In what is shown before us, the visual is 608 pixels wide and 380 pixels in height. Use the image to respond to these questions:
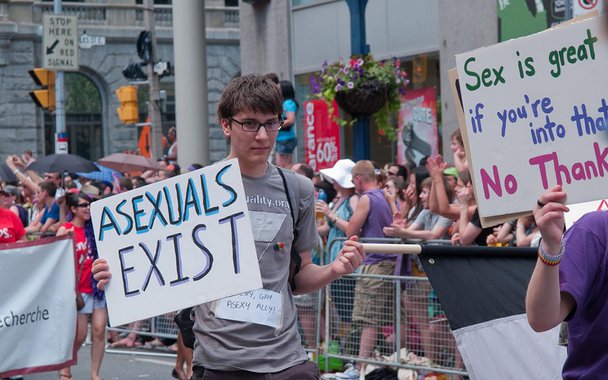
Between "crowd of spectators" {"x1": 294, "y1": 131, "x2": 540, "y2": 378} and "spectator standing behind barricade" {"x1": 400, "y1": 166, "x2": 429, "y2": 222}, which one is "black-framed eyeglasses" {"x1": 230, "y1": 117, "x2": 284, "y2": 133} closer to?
"crowd of spectators" {"x1": 294, "y1": 131, "x2": 540, "y2": 378}

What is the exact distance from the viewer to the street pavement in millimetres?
10828

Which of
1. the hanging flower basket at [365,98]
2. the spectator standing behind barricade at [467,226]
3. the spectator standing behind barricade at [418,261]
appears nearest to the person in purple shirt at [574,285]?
the spectator standing behind barricade at [418,261]

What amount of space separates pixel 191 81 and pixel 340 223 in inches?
327

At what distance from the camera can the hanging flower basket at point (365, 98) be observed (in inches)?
549

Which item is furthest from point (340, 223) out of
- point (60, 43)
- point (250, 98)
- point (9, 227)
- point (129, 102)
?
point (129, 102)

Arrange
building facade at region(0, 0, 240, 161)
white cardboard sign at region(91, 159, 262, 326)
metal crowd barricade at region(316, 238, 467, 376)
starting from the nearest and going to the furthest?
white cardboard sign at region(91, 159, 262, 326) < metal crowd barricade at region(316, 238, 467, 376) < building facade at region(0, 0, 240, 161)

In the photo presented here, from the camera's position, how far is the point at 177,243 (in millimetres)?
4414

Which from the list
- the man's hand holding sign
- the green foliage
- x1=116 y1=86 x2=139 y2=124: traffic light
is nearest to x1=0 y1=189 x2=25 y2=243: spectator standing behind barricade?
the man's hand holding sign

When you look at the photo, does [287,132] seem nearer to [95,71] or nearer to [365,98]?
[365,98]

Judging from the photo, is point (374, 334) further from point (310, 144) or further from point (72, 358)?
point (310, 144)

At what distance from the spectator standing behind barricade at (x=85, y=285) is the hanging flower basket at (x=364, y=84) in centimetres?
461

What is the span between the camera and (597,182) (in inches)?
137

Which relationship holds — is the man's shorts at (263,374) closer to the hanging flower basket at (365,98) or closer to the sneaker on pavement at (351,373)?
the sneaker on pavement at (351,373)

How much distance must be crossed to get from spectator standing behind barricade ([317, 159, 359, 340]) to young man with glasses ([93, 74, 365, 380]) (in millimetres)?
4565
